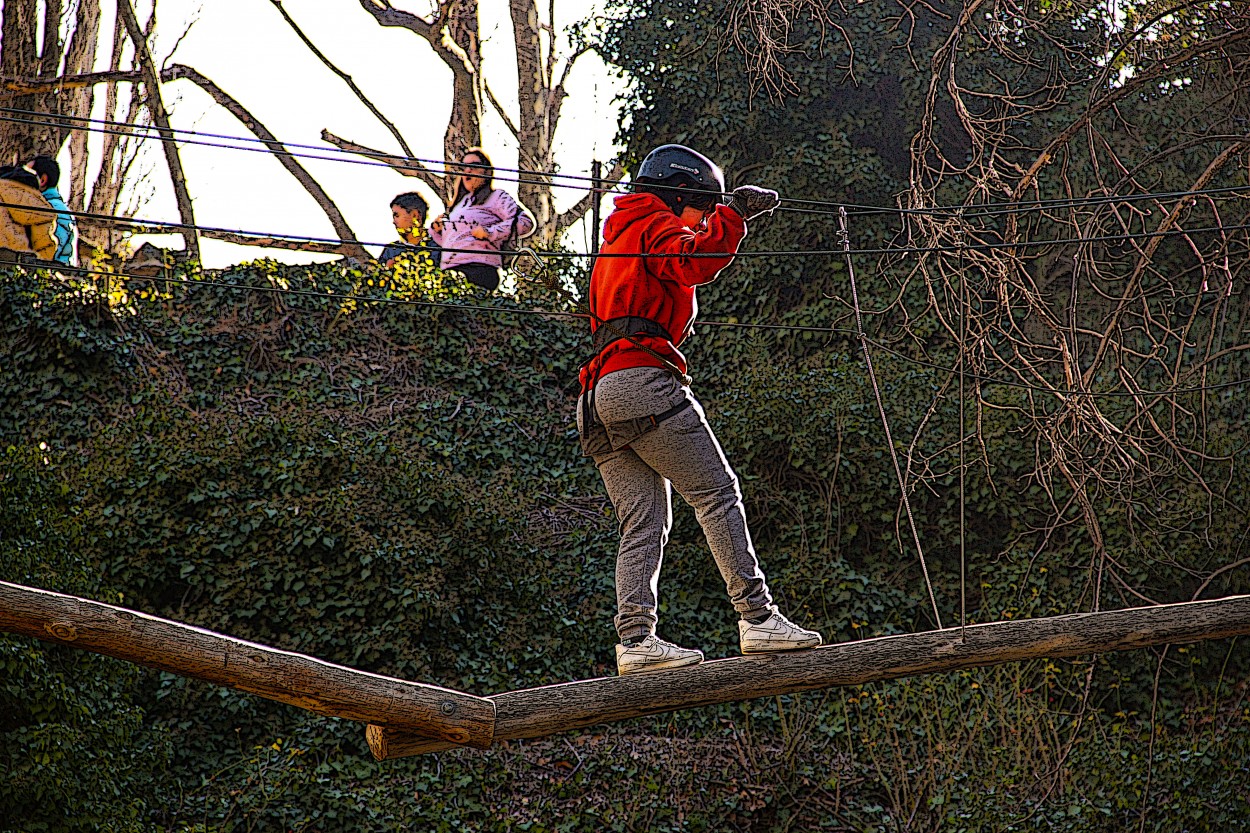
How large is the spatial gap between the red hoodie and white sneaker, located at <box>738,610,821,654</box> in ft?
3.30

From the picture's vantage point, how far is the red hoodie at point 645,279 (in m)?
4.86

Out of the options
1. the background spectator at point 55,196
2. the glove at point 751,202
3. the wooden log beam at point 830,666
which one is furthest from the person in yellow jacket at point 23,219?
the glove at point 751,202

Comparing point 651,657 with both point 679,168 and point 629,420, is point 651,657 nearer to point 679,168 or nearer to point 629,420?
point 629,420

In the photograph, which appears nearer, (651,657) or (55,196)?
(651,657)

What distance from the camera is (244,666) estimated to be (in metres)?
4.89

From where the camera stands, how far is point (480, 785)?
8.57 meters

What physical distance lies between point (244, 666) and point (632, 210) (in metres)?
2.14

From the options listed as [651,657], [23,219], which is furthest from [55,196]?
[651,657]

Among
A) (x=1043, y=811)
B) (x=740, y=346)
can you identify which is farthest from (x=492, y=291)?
(x=1043, y=811)

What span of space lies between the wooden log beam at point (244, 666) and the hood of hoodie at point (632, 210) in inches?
71.3

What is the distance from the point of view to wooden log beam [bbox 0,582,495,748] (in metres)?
4.75

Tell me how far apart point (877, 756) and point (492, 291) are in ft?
19.3

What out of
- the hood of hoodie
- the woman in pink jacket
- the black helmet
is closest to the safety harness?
the hood of hoodie

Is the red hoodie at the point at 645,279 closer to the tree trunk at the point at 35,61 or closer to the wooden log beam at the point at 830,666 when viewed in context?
the wooden log beam at the point at 830,666
